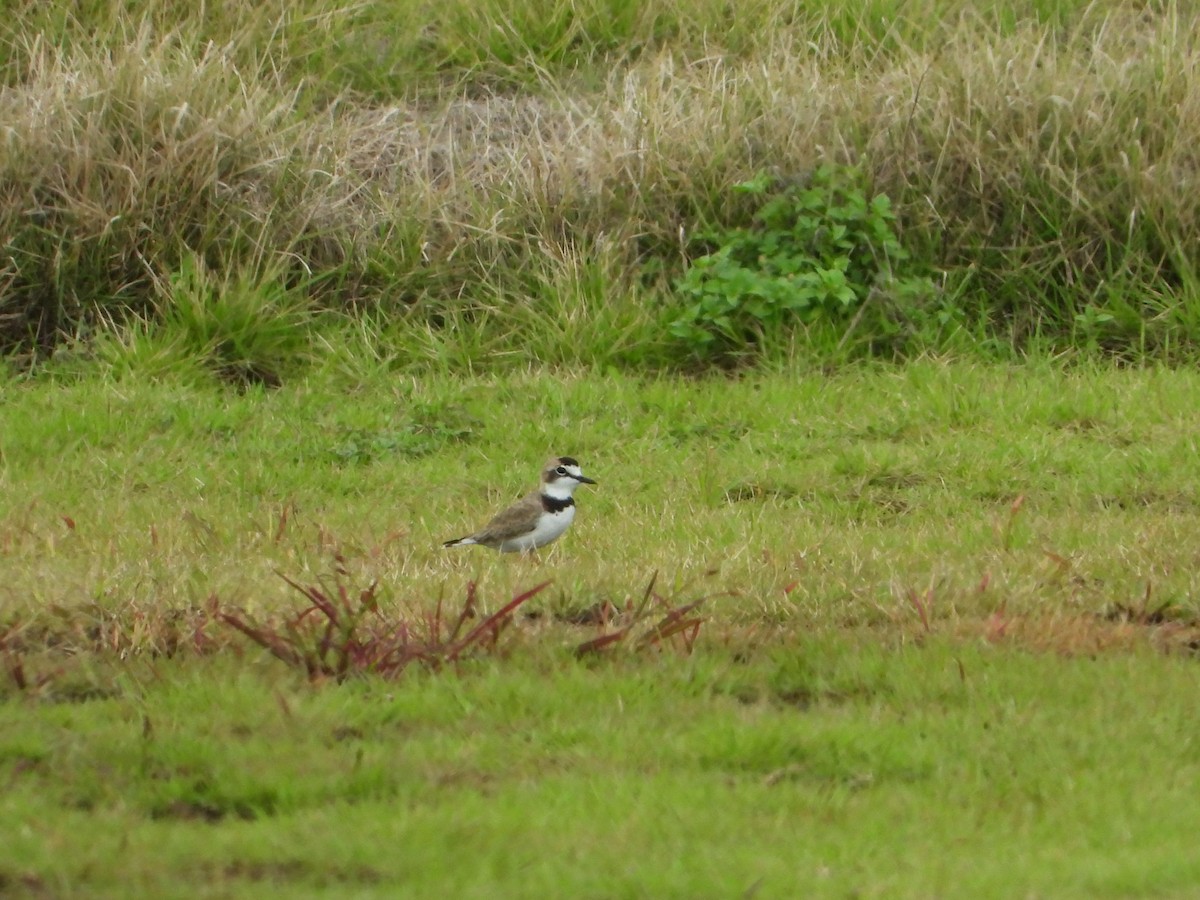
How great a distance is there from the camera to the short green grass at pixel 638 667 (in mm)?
4500

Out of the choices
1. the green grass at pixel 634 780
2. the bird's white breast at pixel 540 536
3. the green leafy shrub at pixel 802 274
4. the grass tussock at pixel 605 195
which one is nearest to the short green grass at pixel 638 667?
the green grass at pixel 634 780

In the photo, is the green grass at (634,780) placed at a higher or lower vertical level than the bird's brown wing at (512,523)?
higher

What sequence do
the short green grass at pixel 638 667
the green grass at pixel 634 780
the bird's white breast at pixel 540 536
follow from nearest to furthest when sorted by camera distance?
the green grass at pixel 634 780 < the short green grass at pixel 638 667 < the bird's white breast at pixel 540 536

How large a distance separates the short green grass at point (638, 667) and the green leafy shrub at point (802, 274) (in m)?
1.23

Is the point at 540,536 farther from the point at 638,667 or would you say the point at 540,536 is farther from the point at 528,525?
the point at 638,667

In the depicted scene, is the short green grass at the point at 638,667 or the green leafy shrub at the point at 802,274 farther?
the green leafy shrub at the point at 802,274

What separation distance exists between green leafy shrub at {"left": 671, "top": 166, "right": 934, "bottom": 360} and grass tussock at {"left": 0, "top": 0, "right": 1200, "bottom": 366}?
0.16m

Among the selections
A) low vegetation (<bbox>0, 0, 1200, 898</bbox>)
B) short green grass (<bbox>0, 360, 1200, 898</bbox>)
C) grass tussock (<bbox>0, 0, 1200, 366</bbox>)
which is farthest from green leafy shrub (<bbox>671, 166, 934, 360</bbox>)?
short green grass (<bbox>0, 360, 1200, 898</bbox>)

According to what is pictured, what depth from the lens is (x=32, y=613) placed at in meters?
6.25

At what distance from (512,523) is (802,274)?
4.30 metres

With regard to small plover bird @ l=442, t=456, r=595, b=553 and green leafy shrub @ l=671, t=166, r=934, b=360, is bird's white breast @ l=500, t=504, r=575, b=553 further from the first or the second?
green leafy shrub @ l=671, t=166, r=934, b=360

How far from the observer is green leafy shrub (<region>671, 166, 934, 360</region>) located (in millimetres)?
11508

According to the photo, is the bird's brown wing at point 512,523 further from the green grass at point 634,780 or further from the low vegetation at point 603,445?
the green grass at point 634,780

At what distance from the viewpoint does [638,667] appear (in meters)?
5.95
